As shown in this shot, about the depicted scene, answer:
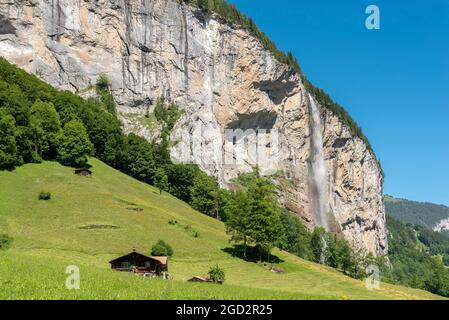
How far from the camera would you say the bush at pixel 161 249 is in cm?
6619

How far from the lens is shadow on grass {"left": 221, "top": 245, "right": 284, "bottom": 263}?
76562mm

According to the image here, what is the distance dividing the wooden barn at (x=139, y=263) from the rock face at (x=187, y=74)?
3390 inches

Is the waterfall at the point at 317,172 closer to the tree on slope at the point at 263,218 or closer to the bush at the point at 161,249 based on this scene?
the tree on slope at the point at 263,218

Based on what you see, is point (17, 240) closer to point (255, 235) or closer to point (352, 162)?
point (255, 235)

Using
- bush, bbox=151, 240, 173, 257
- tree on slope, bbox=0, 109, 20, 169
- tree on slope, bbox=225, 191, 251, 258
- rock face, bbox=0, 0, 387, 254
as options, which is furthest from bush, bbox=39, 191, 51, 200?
rock face, bbox=0, 0, 387, 254

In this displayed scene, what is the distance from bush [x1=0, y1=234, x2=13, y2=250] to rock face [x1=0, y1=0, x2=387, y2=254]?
82809 millimetres

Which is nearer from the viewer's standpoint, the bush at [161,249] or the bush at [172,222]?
the bush at [161,249]

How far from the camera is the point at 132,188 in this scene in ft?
338

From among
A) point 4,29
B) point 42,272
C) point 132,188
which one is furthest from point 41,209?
point 4,29

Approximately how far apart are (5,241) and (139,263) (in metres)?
15.4

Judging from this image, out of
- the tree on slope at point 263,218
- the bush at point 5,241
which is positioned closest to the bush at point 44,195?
the bush at point 5,241

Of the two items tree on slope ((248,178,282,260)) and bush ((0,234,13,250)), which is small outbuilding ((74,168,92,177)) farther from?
bush ((0,234,13,250))

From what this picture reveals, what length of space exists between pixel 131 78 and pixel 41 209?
255ft

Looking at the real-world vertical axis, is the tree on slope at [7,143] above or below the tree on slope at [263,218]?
above
